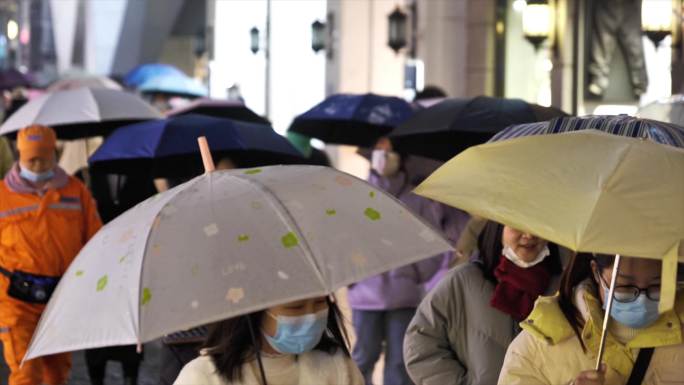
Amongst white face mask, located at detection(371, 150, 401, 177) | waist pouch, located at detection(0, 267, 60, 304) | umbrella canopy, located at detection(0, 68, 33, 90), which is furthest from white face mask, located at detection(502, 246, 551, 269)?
umbrella canopy, located at detection(0, 68, 33, 90)

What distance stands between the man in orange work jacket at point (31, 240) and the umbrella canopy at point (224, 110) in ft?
12.5

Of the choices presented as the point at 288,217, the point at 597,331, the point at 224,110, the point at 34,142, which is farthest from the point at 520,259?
the point at 224,110

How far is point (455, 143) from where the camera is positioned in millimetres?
9773

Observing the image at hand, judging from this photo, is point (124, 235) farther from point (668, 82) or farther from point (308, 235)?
point (668, 82)

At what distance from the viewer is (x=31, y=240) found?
31.8 ft

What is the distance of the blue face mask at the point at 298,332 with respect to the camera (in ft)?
15.6

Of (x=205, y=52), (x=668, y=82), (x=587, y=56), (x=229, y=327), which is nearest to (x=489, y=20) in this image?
(x=587, y=56)

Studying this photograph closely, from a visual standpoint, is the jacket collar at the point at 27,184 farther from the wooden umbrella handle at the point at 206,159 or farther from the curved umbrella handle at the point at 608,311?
the curved umbrella handle at the point at 608,311

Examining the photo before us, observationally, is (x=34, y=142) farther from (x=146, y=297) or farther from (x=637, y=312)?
(x=637, y=312)

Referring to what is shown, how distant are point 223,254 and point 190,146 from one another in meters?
5.47

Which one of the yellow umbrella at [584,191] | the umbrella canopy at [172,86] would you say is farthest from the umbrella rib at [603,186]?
the umbrella canopy at [172,86]

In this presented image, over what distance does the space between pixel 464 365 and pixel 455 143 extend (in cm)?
351

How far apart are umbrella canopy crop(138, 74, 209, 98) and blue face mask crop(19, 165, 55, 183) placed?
1506cm

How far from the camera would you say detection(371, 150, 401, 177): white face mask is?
10.7 meters
